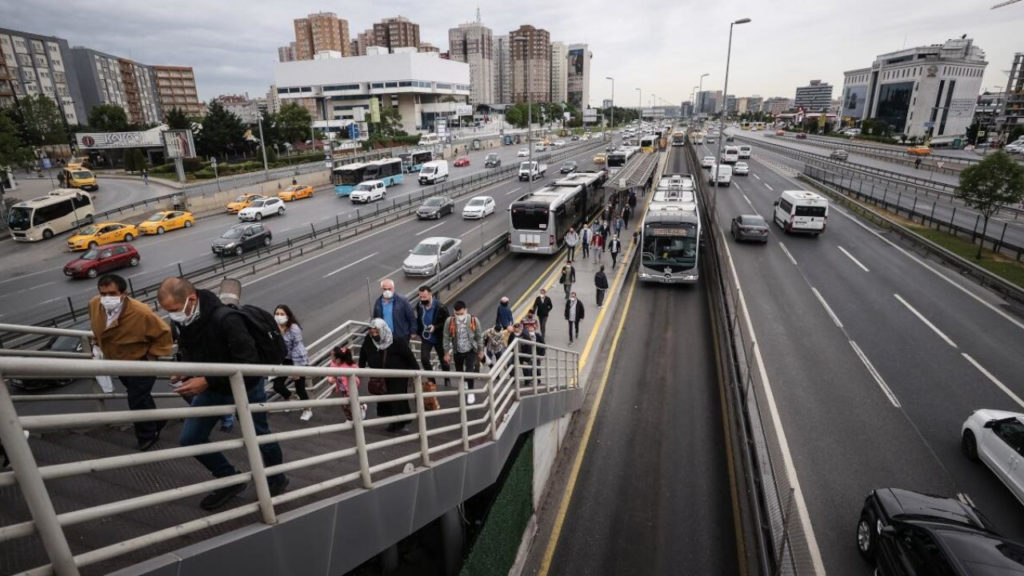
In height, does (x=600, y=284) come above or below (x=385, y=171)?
below

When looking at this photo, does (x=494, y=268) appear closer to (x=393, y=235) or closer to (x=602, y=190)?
(x=393, y=235)

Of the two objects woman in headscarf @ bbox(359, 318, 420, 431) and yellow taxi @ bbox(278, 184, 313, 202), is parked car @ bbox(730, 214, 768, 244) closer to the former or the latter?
woman in headscarf @ bbox(359, 318, 420, 431)

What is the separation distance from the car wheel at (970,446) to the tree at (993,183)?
1847 cm

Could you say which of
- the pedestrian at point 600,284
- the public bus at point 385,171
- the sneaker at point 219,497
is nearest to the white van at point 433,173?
the public bus at point 385,171

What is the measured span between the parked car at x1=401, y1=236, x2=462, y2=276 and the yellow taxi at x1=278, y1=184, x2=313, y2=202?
28117 mm

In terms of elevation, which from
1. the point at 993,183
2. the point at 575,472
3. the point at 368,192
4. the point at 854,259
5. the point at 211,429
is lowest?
the point at 575,472

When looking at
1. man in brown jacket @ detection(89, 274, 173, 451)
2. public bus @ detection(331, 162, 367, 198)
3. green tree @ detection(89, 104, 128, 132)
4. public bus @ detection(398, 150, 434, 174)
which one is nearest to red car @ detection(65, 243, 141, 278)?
public bus @ detection(331, 162, 367, 198)

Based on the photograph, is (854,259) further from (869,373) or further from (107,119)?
(107,119)

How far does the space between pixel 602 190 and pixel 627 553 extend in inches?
1327

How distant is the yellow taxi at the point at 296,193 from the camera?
46969 mm

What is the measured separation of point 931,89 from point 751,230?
467 feet

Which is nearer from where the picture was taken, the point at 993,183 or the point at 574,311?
the point at 574,311

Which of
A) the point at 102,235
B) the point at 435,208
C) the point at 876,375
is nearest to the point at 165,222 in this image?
the point at 102,235

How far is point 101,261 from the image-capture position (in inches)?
1014
